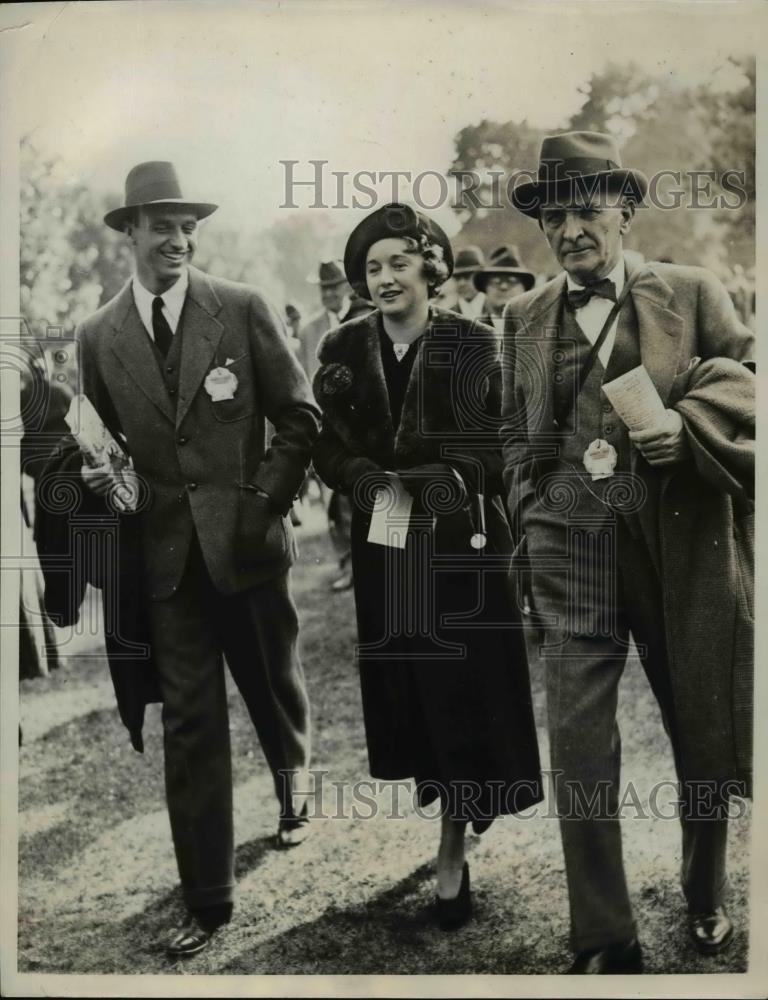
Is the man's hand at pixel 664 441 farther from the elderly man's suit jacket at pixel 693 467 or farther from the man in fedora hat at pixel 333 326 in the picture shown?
the man in fedora hat at pixel 333 326

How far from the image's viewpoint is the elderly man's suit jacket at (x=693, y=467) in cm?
447

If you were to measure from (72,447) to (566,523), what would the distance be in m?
1.81

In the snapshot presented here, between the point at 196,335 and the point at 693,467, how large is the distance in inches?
72.0

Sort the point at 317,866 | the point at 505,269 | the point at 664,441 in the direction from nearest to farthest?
the point at 664,441 < the point at 505,269 < the point at 317,866

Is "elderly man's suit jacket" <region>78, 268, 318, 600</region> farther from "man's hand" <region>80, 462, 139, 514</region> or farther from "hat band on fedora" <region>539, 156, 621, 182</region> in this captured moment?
Result: "hat band on fedora" <region>539, 156, 621, 182</region>

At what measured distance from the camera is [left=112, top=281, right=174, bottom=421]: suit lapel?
15.0 feet

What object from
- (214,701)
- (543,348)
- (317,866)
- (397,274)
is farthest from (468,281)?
(317,866)

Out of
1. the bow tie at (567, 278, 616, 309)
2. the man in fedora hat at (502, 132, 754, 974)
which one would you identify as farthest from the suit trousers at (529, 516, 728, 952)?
the bow tie at (567, 278, 616, 309)

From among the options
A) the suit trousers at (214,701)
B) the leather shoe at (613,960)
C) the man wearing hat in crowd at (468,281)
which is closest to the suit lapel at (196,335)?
the suit trousers at (214,701)

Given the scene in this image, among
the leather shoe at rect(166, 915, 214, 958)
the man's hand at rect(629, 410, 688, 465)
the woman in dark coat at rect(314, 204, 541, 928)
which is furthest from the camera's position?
the leather shoe at rect(166, 915, 214, 958)

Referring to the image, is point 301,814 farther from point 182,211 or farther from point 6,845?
point 182,211

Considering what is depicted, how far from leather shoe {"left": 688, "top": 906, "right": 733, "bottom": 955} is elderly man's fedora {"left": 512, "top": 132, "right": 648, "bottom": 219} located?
2591 mm

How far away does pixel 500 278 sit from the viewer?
456cm

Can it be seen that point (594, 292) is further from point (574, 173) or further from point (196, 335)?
point (196, 335)
